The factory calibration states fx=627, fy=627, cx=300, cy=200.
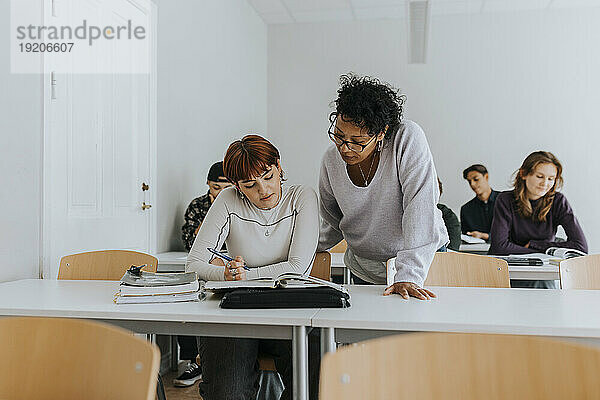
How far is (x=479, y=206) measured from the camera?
18.1ft

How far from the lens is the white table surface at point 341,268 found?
2.85m

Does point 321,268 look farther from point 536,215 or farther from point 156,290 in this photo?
point 536,215

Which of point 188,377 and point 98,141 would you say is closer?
point 98,141

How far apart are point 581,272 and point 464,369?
146cm

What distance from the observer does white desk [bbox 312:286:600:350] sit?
1.46m

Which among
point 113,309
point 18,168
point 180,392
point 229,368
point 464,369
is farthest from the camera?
point 180,392

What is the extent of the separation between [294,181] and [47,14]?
12.4 ft

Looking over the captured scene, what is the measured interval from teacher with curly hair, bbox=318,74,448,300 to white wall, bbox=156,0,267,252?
6.21 feet

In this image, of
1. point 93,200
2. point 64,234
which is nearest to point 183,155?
point 93,200

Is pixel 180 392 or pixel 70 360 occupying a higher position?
pixel 70 360

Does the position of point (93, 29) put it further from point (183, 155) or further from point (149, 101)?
point (183, 155)

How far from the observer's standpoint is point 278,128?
6.34 meters

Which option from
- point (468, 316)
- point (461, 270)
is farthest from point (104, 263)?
point (468, 316)
